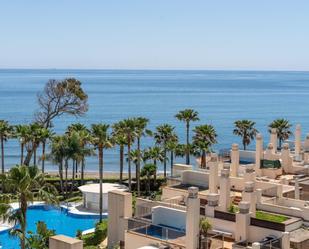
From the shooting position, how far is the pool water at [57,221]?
38.8 m

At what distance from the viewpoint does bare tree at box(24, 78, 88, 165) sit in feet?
196

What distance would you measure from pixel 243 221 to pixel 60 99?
3885cm

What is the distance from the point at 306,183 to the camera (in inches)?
1289

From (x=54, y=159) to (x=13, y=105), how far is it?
402 ft

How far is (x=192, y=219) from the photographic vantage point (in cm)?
2323

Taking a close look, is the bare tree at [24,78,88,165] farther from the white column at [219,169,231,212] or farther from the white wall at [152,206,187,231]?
the white wall at [152,206,187,231]

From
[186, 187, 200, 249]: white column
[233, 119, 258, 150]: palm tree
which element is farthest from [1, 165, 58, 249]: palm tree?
[233, 119, 258, 150]: palm tree

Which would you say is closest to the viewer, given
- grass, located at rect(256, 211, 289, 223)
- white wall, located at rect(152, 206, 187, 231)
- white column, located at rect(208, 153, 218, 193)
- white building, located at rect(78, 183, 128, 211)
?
grass, located at rect(256, 211, 289, 223)

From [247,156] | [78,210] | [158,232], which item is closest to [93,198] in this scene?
[78,210]

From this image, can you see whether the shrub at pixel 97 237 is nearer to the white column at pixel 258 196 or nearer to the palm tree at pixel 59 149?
the white column at pixel 258 196

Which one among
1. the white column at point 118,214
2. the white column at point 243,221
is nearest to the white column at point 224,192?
the white column at point 243,221

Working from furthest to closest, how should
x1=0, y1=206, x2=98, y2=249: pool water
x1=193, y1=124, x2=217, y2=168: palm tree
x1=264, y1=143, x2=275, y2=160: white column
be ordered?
x1=193, y1=124, x2=217, y2=168: palm tree, x1=264, y1=143, x2=275, y2=160: white column, x1=0, y1=206, x2=98, y2=249: pool water

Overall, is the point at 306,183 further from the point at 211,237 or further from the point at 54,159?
the point at 54,159

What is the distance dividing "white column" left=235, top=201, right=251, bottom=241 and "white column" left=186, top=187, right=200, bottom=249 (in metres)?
2.71
